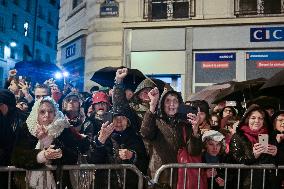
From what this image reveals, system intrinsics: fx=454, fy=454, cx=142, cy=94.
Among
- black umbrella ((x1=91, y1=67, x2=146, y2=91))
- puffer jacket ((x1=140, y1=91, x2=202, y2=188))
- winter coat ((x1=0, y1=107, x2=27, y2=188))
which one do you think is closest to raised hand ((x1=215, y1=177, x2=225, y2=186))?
puffer jacket ((x1=140, y1=91, x2=202, y2=188))

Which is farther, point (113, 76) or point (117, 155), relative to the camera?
point (113, 76)

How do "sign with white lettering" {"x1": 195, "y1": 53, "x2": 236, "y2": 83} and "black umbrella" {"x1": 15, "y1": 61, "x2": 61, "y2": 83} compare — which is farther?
"sign with white lettering" {"x1": 195, "y1": 53, "x2": 236, "y2": 83}

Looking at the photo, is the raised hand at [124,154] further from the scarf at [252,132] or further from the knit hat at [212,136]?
the scarf at [252,132]

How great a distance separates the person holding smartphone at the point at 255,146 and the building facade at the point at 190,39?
8.66 metres

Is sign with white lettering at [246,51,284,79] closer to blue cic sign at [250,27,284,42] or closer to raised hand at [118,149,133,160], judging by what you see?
blue cic sign at [250,27,284,42]

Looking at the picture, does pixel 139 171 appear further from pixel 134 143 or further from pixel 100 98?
pixel 100 98

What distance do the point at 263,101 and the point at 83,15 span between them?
1077cm

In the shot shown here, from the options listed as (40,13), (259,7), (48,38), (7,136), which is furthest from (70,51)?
(48,38)

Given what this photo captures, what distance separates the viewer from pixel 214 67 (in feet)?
45.3

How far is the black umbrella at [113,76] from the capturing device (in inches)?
306

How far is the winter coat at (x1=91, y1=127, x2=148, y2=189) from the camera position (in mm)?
4633

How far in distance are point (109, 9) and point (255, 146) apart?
1065 cm

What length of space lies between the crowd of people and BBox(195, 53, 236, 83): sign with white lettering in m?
8.18

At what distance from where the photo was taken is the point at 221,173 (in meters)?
5.02
